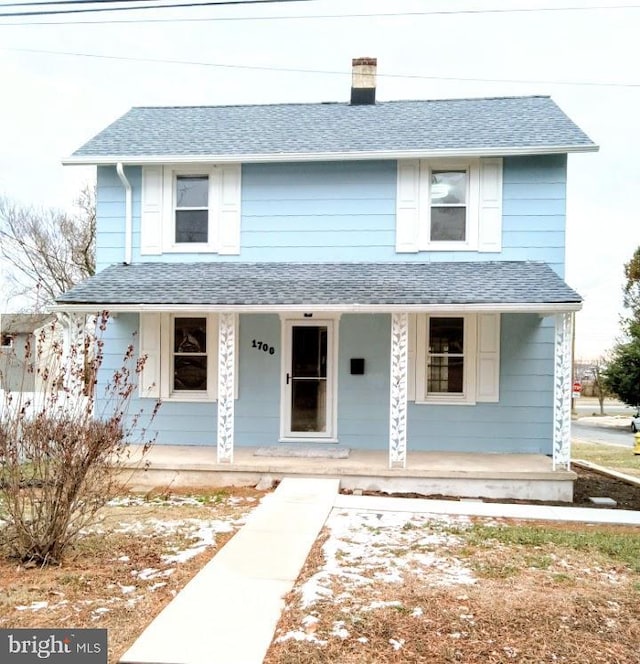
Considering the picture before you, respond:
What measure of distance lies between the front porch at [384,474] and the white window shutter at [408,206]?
135 inches

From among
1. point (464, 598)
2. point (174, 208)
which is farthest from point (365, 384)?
point (464, 598)

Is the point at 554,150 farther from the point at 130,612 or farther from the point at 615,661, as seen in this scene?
the point at 130,612

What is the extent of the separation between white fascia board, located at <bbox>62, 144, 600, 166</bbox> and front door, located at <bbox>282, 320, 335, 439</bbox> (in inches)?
106

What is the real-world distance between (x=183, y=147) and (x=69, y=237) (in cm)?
1617

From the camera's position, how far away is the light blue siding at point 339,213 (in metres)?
8.52

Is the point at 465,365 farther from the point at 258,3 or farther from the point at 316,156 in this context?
the point at 258,3

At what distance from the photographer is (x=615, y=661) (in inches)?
118

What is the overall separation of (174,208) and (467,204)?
4.90m

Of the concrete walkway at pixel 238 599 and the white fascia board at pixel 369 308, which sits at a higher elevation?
the white fascia board at pixel 369 308

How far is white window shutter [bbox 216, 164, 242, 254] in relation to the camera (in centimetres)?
896

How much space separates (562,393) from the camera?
23.6 feet

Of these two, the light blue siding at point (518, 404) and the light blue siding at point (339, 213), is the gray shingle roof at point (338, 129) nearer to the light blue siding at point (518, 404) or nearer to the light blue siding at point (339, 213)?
the light blue siding at point (339, 213)

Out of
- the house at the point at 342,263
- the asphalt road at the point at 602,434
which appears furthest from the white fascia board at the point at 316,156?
the asphalt road at the point at 602,434

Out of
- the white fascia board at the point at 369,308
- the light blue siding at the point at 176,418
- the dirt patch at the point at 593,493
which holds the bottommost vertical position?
the dirt patch at the point at 593,493
